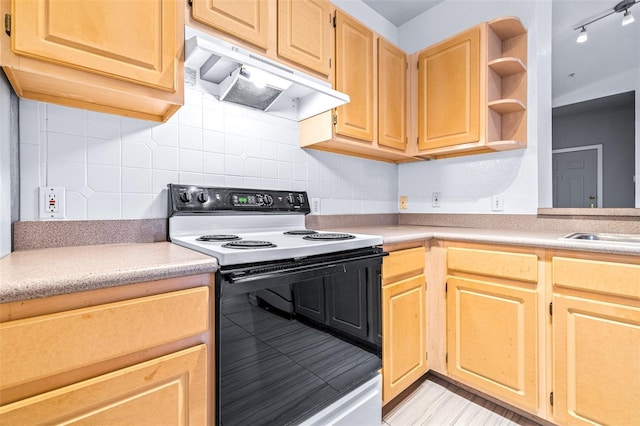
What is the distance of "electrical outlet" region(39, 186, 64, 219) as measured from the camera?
3.83 ft

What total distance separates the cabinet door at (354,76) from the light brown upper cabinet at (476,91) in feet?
1.68

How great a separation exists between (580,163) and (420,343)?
5.09 meters

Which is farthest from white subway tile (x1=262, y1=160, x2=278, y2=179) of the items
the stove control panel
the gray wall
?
the gray wall

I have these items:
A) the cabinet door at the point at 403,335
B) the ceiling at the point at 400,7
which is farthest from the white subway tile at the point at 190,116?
the ceiling at the point at 400,7

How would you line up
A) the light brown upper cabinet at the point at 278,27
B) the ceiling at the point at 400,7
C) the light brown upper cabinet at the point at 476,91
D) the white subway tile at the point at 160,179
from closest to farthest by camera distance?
the light brown upper cabinet at the point at 278,27
the white subway tile at the point at 160,179
the light brown upper cabinet at the point at 476,91
the ceiling at the point at 400,7

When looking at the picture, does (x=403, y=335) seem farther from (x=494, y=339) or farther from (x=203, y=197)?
(x=203, y=197)

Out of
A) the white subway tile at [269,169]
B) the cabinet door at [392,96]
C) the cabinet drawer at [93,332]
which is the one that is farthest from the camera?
the cabinet door at [392,96]

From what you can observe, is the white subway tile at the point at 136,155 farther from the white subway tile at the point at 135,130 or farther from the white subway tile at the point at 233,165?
the white subway tile at the point at 233,165

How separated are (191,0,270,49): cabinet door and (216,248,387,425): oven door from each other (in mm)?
1046

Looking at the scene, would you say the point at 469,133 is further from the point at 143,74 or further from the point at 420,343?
the point at 143,74

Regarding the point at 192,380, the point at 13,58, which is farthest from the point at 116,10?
the point at 192,380

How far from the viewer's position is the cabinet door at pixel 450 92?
199 centimetres

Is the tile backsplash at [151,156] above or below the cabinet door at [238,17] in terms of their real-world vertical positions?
below

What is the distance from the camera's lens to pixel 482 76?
1.95m
